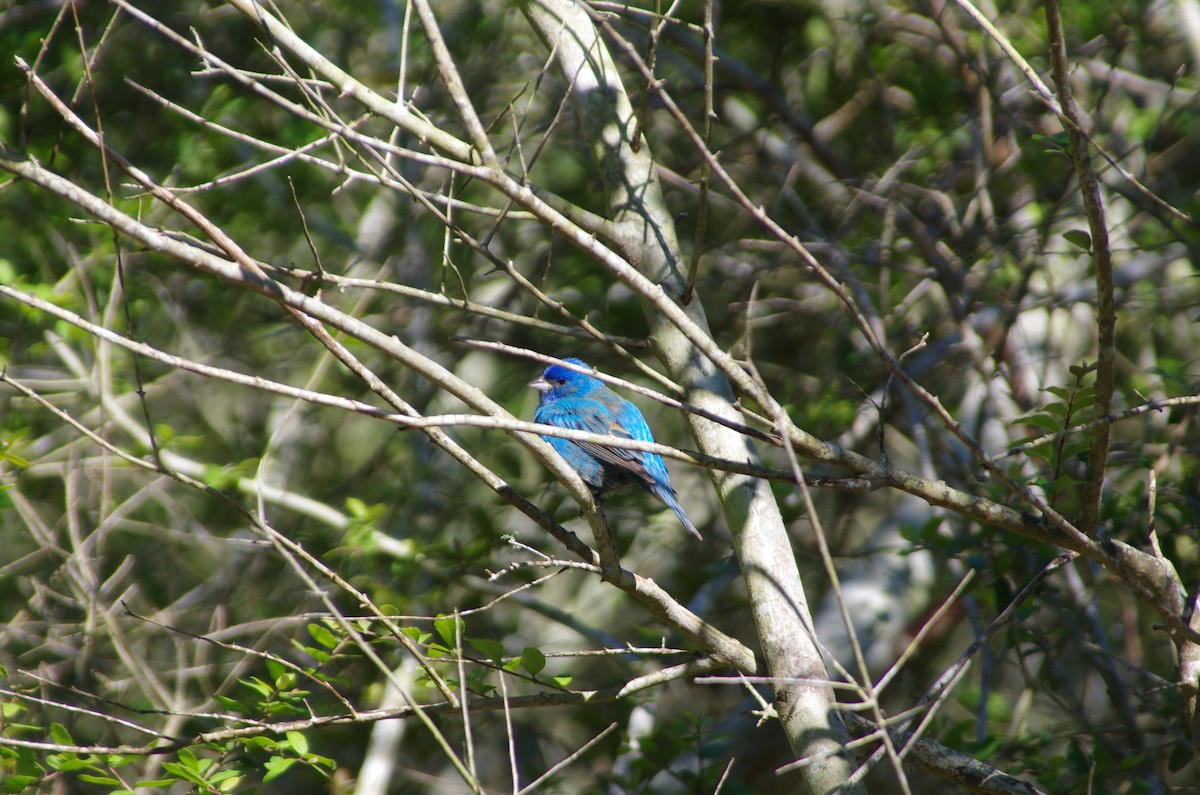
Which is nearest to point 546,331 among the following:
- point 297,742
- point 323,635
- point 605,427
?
point 605,427

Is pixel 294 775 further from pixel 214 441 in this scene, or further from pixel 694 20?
pixel 694 20

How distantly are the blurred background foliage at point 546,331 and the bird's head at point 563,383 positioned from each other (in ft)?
1.34

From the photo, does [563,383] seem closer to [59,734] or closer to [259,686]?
Answer: [259,686]

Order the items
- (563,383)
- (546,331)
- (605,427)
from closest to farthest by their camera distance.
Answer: (546,331)
(605,427)
(563,383)

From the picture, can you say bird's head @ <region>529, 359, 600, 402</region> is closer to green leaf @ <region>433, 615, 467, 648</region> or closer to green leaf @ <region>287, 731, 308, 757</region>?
green leaf @ <region>433, 615, 467, 648</region>

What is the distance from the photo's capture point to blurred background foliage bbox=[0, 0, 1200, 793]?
4738 millimetres

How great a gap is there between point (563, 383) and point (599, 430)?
0.55m

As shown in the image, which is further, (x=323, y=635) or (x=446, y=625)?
(x=323, y=635)

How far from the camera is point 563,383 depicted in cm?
539

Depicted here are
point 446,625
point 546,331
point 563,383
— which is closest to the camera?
point 446,625

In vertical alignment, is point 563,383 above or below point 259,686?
above

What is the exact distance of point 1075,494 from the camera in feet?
12.6

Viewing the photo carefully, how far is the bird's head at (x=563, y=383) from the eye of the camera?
5312 millimetres

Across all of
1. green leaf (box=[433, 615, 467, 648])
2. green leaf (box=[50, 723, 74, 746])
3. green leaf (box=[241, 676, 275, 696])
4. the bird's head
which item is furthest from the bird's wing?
green leaf (box=[50, 723, 74, 746])
